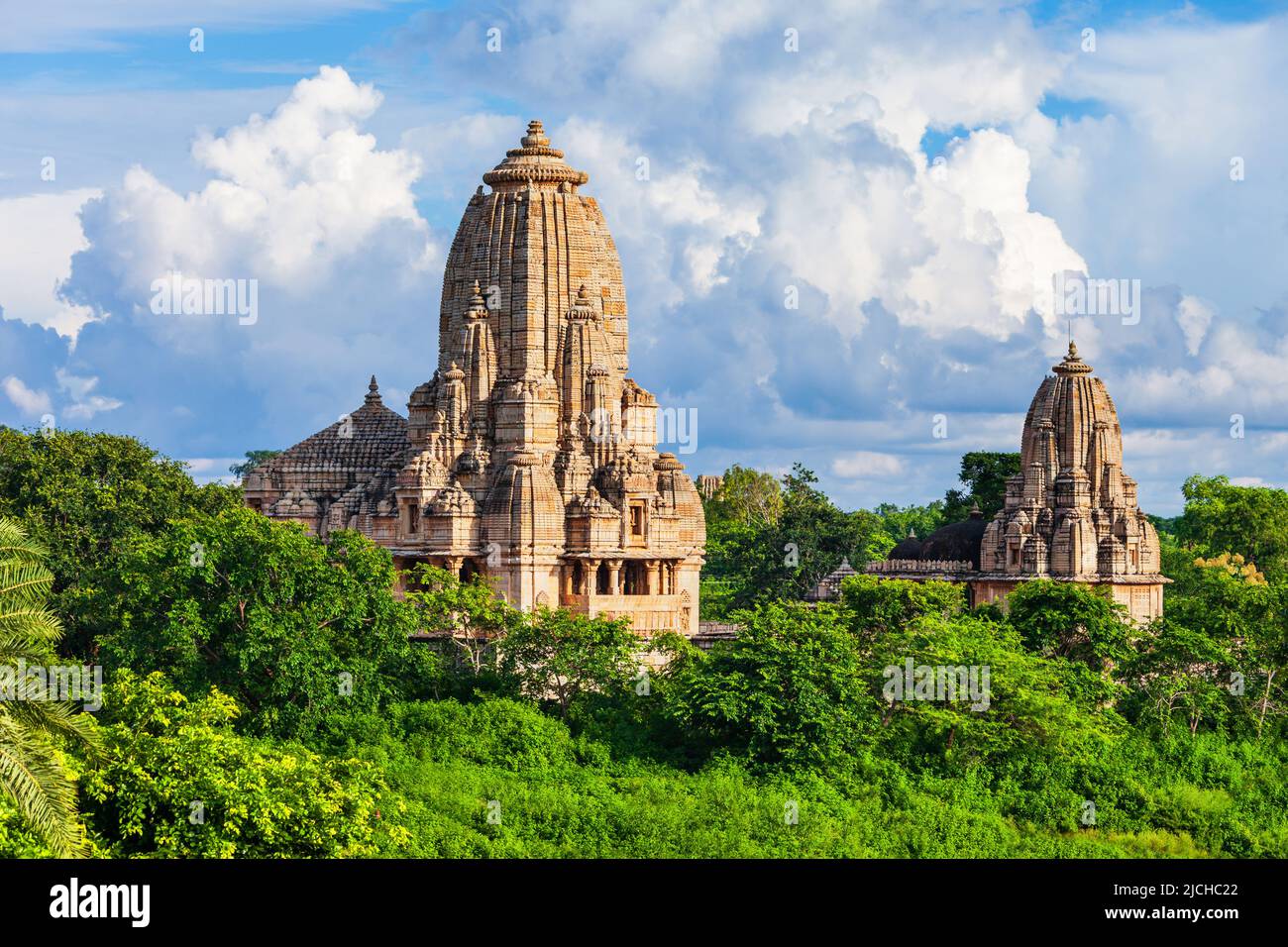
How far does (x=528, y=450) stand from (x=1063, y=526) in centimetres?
1935

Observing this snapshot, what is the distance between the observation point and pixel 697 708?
5703cm

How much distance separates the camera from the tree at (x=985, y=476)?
9419 centimetres

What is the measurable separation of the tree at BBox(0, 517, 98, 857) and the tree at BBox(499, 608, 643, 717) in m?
21.5

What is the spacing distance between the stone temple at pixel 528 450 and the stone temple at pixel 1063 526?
12.6 meters

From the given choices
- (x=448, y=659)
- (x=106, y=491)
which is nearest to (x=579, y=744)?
(x=448, y=659)

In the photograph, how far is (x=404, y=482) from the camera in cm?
6569

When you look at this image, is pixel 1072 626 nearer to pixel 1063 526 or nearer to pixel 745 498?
pixel 1063 526

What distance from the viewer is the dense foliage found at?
5188cm


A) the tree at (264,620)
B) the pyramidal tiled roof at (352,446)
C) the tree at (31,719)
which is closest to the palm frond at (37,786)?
the tree at (31,719)

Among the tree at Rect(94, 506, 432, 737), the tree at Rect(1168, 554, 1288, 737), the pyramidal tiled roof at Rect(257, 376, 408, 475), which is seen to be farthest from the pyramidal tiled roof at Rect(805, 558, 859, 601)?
the tree at Rect(94, 506, 432, 737)

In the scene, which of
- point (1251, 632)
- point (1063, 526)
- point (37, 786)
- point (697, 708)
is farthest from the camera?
point (1063, 526)

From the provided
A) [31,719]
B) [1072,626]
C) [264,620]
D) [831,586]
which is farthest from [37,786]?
[831,586]
